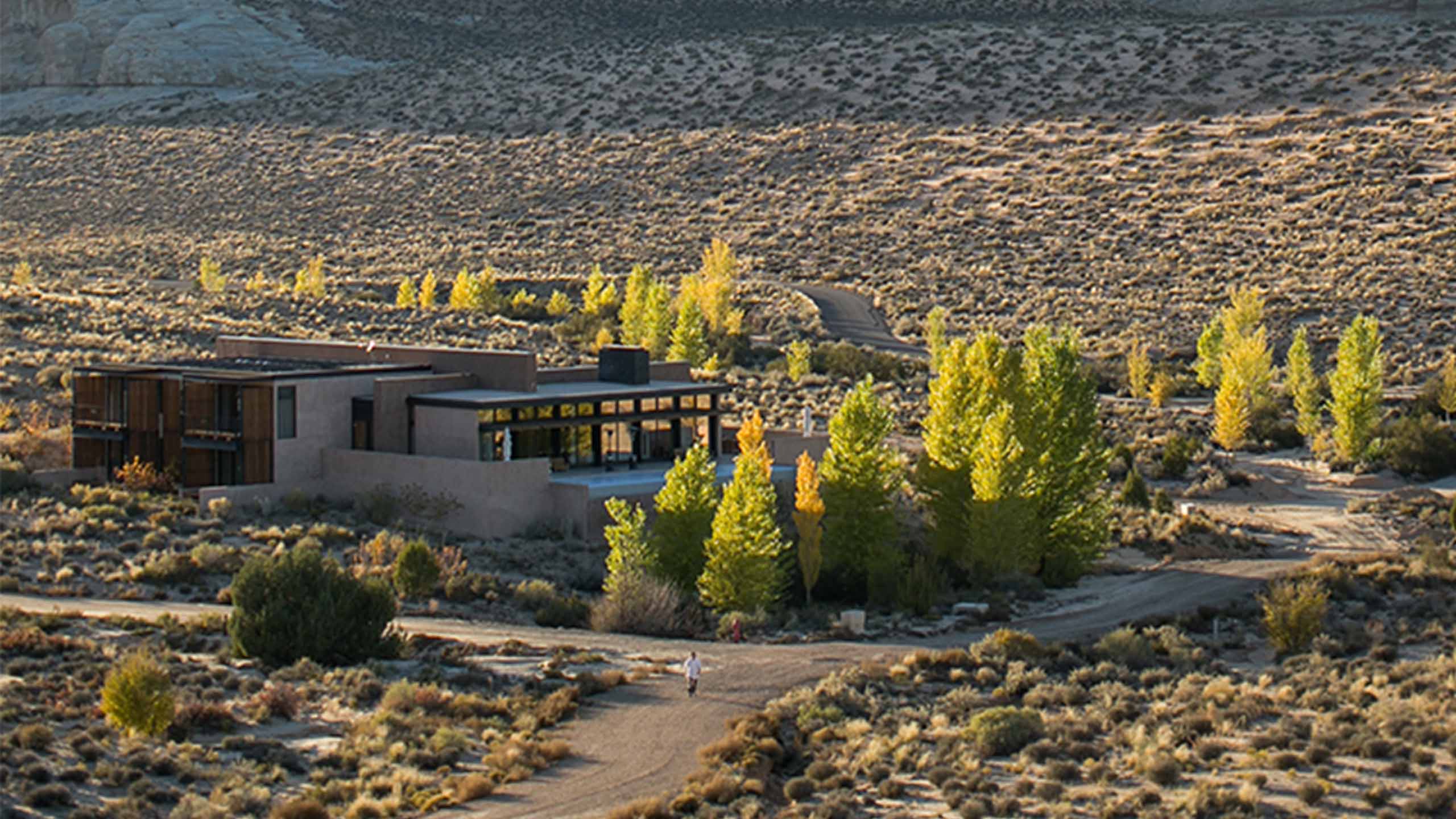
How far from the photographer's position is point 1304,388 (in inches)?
3041

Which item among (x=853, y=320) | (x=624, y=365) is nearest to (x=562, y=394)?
(x=624, y=365)

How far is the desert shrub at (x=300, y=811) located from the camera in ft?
96.4

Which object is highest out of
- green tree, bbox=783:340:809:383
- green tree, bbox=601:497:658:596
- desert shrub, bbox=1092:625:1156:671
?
green tree, bbox=783:340:809:383

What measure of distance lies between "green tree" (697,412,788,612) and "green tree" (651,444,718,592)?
157 cm

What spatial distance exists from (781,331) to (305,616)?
6322cm

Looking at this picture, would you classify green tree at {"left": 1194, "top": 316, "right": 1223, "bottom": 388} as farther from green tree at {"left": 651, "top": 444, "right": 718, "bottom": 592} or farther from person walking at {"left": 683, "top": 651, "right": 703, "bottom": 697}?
person walking at {"left": 683, "top": 651, "right": 703, "bottom": 697}

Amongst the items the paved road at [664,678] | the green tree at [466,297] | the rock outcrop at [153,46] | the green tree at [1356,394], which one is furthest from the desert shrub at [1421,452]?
the rock outcrop at [153,46]

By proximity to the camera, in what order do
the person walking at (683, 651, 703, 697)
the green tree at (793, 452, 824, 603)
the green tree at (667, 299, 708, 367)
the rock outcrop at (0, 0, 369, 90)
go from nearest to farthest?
the person walking at (683, 651, 703, 697), the green tree at (793, 452, 824, 603), the green tree at (667, 299, 708, 367), the rock outcrop at (0, 0, 369, 90)

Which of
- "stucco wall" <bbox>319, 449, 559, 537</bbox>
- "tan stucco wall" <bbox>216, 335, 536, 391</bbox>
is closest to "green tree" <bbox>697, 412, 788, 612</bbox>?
"stucco wall" <bbox>319, 449, 559, 537</bbox>

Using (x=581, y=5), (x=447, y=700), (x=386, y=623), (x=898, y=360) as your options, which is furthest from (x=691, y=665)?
(x=581, y=5)

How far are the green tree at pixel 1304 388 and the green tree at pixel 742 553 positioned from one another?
1385 inches

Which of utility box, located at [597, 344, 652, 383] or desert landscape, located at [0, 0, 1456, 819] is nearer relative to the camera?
desert landscape, located at [0, 0, 1456, 819]

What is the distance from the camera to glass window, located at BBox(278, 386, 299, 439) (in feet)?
186

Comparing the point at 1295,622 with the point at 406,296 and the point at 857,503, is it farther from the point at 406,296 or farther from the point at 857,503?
the point at 406,296
